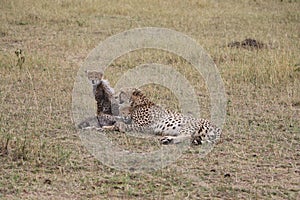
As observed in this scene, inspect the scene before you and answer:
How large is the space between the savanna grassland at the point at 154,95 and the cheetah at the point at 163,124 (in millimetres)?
226

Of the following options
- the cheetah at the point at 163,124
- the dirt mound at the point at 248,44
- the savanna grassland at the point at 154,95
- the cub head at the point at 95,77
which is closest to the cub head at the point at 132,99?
the cheetah at the point at 163,124

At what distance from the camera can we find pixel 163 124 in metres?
6.73

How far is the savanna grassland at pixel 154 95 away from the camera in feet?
17.7

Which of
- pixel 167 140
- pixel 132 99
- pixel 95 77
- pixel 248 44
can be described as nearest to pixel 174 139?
pixel 167 140

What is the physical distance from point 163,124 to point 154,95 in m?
1.68

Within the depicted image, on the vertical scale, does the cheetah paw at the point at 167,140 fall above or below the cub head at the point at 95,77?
below

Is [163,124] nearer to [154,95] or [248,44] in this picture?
[154,95]

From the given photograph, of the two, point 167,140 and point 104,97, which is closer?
point 167,140

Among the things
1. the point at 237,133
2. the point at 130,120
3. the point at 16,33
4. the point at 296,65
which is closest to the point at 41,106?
the point at 130,120

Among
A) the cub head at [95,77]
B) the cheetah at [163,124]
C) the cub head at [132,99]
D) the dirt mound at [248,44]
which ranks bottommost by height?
the cheetah at [163,124]

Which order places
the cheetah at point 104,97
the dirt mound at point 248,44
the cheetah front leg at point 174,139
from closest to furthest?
the cheetah front leg at point 174,139, the cheetah at point 104,97, the dirt mound at point 248,44

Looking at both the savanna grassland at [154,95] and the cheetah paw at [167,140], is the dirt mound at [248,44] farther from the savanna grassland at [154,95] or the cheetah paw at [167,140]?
the cheetah paw at [167,140]

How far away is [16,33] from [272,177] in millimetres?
7530

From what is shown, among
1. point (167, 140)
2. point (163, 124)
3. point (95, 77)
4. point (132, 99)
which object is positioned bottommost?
point (167, 140)
